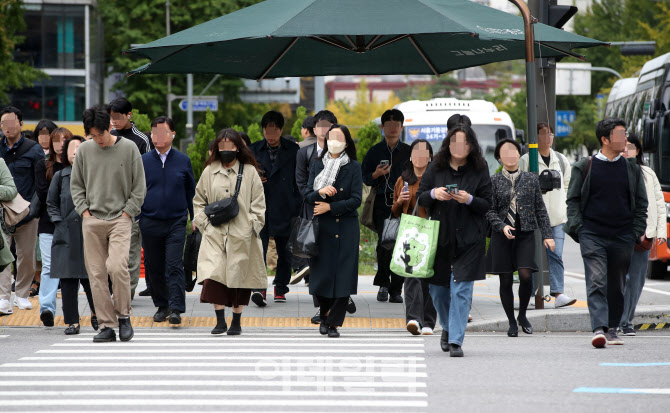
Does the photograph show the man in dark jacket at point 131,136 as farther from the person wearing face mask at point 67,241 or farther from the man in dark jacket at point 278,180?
the man in dark jacket at point 278,180

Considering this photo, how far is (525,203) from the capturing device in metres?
9.84

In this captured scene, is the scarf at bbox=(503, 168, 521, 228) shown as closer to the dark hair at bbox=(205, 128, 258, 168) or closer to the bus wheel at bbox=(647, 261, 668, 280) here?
the dark hair at bbox=(205, 128, 258, 168)

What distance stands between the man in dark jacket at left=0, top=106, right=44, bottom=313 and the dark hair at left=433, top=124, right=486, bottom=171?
15.2ft

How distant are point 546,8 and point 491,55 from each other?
0.79 metres

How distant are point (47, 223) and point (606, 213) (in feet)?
17.9

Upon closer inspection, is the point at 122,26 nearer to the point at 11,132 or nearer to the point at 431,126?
the point at 431,126

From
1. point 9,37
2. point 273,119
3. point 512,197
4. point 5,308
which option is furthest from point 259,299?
point 9,37

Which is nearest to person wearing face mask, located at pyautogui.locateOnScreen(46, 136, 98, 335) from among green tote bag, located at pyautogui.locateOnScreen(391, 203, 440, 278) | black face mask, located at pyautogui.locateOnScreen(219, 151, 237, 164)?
black face mask, located at pyautogui.locateOnScreen(219, 151, 237, 164)

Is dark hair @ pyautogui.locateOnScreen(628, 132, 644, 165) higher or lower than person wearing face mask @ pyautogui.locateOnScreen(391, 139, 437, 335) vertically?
higher

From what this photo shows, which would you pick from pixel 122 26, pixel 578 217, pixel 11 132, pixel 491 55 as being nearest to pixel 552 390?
pixel 578 217

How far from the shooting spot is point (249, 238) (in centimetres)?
980

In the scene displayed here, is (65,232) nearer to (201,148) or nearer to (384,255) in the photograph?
(384,255)

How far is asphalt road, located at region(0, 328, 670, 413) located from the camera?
21.3 ft

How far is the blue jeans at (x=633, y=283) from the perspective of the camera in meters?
10.1
